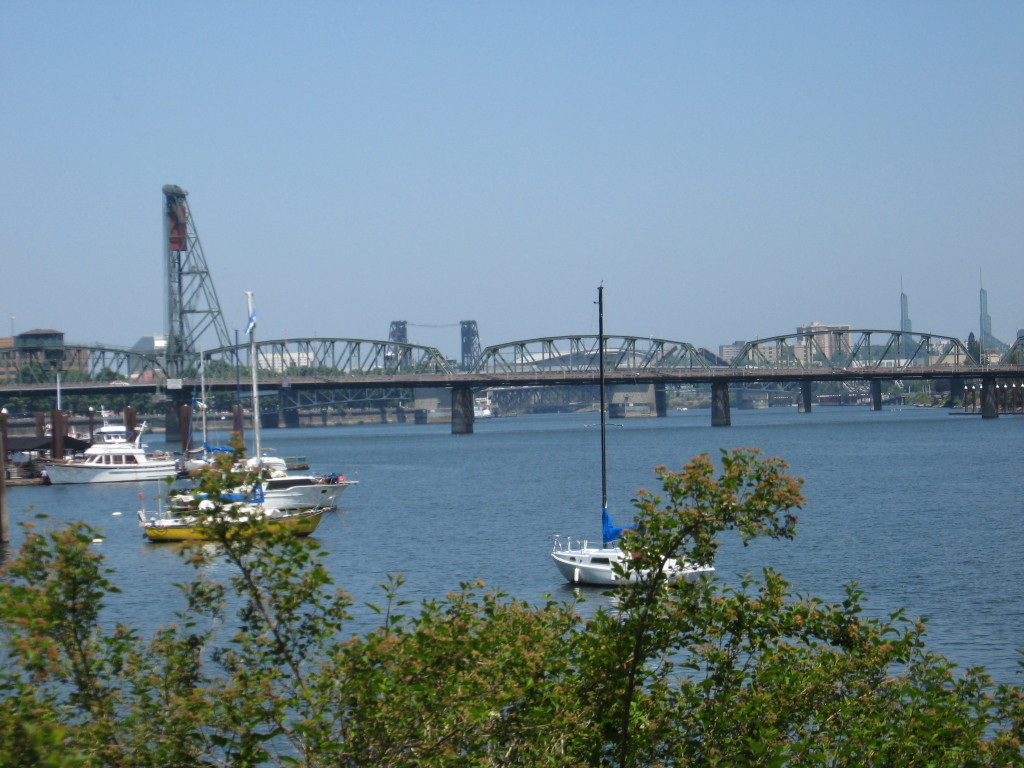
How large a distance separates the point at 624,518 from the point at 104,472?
169ft

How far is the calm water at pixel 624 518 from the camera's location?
3553 cm

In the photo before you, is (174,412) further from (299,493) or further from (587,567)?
(587,567)

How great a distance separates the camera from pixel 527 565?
4341 centimetres

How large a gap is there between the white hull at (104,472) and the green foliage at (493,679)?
79872 millimetres

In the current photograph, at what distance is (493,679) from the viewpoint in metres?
12.0

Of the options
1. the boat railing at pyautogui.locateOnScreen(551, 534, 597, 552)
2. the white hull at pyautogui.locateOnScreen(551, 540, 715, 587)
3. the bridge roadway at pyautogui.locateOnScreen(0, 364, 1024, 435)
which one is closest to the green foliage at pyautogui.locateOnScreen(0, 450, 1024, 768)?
the white hull at pyautogui.locateOnScreen(551, 540, 715, 587)

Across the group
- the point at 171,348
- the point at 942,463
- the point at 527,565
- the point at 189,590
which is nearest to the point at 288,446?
the point at 171,348

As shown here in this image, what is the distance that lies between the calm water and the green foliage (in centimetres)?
337

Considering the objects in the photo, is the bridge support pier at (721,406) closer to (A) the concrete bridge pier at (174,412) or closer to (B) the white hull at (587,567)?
(A) the concrete bridge pier at (174,412)

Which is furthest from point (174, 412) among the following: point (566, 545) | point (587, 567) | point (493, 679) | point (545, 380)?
point (493, 679)

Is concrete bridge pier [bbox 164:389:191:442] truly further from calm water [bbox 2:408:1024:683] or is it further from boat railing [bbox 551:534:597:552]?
boat railing [bbox 551:534:597:552]

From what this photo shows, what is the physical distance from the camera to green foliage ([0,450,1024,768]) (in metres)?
10.4

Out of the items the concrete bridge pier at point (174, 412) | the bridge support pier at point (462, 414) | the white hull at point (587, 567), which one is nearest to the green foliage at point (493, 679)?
the white hull at point (587, 567)

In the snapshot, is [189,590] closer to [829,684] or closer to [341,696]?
[341,696]
